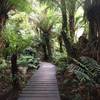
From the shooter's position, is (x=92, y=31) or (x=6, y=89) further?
(x=92, y=31)

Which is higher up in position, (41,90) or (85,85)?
(85,85)

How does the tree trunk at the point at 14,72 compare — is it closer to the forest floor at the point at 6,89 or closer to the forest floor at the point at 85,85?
the forest floor at the point at 6,89

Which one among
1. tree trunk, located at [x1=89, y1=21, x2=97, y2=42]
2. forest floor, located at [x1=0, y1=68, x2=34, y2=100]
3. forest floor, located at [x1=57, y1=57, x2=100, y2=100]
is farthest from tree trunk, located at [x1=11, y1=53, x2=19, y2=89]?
tree trunk, located at [x1=89, y1=21, x2=97, y2=42]

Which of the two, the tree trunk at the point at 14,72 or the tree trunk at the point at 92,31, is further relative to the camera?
the tree trunk at the point at 92,31

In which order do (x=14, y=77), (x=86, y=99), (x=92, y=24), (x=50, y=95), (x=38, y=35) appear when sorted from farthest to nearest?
(x=38, y=35) → (x=92, y=24) → (x=14, y=77) → (x=50, y=95) → (x=86, y=99)

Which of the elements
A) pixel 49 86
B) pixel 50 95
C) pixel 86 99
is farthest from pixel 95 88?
pixel 49 86

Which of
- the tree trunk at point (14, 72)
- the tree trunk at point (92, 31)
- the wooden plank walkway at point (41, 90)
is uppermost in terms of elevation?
the tree trunk at point (92, 31)

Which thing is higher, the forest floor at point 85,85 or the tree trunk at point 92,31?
the tree trunk at point 92,31

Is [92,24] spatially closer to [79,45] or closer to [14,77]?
[79,45]

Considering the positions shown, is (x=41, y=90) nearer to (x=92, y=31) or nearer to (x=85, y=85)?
(x=85, y=85)

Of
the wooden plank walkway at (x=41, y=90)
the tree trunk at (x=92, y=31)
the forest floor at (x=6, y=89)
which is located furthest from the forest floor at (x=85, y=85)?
the tree trunk at (x=92, y=31)

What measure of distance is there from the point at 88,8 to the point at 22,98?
151 inches

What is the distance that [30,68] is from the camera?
Answer: 427 inches

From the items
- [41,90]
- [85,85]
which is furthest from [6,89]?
[85,85]
